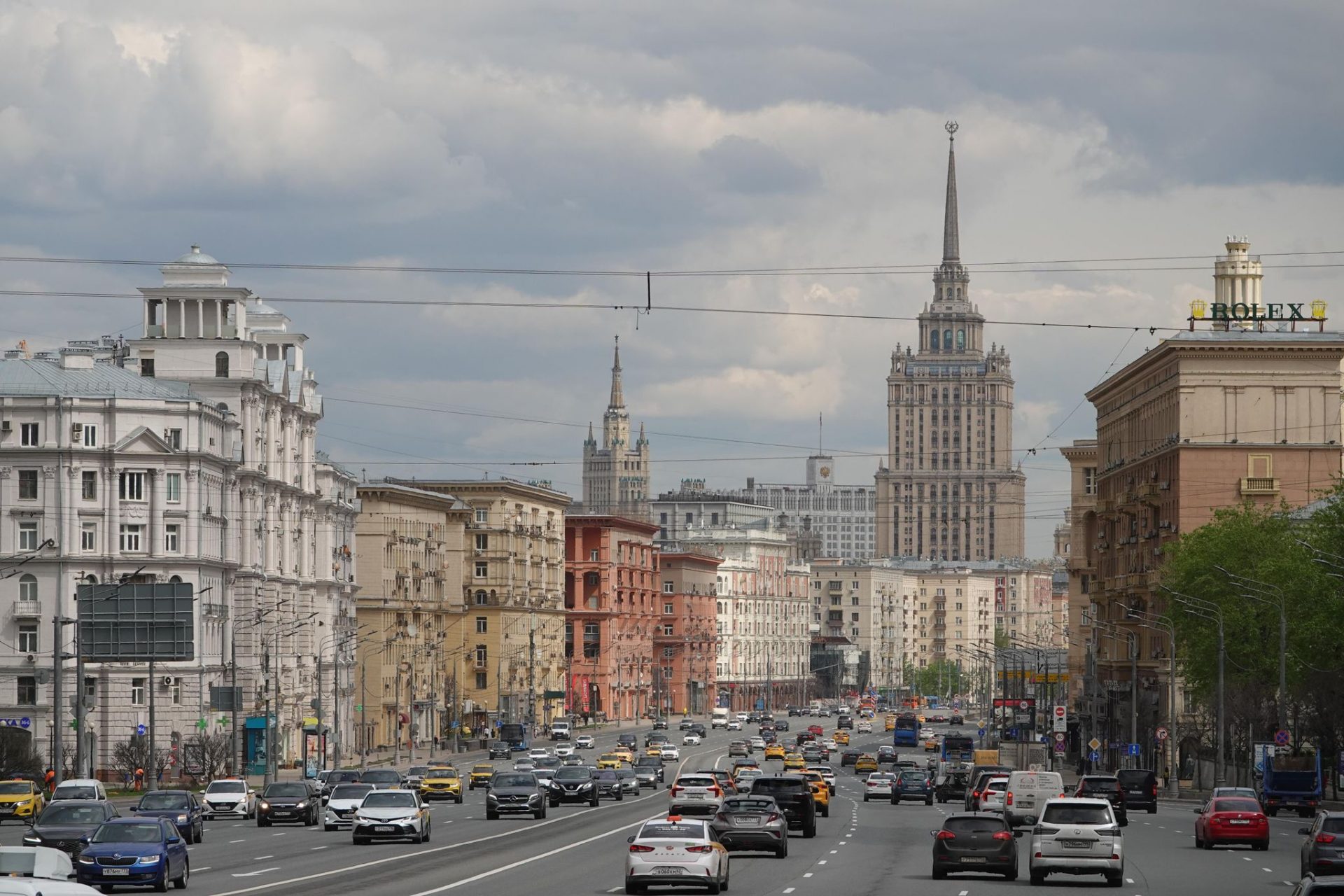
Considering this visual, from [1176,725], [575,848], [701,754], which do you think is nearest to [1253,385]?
[1176,725]

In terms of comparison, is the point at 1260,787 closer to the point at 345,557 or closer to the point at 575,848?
the point at 575,848

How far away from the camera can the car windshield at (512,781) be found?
73.2 meters

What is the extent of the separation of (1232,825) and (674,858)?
22.3 metres

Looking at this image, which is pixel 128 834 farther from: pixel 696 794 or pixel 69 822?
pixel 696 794

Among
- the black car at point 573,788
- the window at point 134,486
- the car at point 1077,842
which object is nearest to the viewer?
the car at point 1077,842

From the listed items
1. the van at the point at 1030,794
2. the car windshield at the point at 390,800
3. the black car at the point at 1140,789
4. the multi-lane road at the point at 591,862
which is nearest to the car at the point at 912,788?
the black car at the point at 1140,789

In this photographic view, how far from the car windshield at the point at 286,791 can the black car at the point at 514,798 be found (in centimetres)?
650

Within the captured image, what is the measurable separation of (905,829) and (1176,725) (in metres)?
46.9

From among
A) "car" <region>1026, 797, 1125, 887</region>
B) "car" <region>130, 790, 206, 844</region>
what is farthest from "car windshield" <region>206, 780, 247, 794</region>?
"car" <region>1026, 797, 1125, 887</region>

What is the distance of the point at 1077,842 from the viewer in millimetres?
42406

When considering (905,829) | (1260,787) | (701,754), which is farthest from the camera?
(701,754)

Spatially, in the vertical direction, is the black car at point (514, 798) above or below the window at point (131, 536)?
below

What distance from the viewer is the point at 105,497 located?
4215 inches

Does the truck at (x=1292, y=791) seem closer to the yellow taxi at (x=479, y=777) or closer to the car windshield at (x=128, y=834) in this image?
the yellow taxi at (x=479, y=777)
